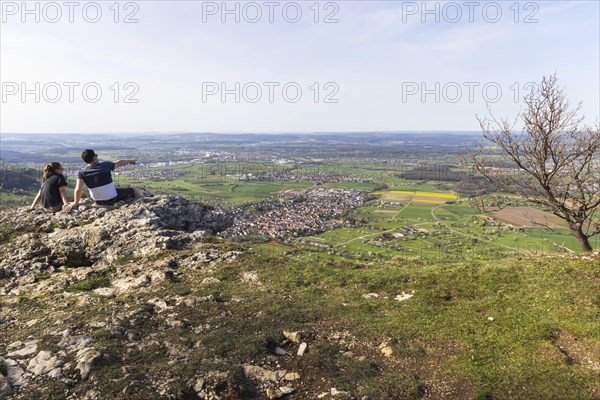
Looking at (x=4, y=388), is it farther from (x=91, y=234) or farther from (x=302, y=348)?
(x=91, y=234)

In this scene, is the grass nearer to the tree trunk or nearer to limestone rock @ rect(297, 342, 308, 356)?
limestone rock @ rect(297, 342, 308, 356)

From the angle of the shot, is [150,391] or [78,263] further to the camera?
[78,263]

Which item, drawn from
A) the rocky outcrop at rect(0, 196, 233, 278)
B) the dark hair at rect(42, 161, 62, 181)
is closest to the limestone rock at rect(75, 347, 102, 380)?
the rocky outcrop at rect(0, 196, 233, 278)

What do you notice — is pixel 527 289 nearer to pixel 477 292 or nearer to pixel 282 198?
pixel 477 292

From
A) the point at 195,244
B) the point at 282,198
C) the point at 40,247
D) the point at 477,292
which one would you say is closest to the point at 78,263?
the point at 40,247

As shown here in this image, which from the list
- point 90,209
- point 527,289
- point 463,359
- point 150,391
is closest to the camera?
point 150,391

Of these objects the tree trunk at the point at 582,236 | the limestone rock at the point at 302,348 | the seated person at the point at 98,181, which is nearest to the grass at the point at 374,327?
the limestone rock at the point at 302,348
